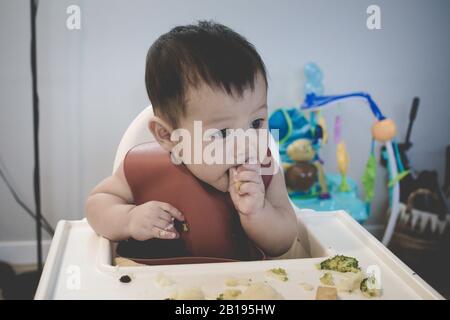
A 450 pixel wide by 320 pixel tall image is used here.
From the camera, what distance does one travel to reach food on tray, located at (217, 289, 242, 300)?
58 centimetres

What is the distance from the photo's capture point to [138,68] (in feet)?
3.24

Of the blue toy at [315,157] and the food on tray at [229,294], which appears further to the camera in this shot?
the blue toy at [315,157]

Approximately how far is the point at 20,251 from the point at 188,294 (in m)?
1.02

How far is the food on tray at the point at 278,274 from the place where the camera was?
0.63m

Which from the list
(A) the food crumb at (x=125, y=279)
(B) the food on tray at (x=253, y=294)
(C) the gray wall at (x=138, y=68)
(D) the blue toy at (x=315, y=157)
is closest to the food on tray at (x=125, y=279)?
(A) the food crumb at (x=125, y=279)

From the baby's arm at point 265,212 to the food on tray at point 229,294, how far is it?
0.15 m

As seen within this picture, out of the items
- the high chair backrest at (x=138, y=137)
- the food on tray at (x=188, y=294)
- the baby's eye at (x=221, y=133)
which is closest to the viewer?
the food on tray at (x=188, y=294)

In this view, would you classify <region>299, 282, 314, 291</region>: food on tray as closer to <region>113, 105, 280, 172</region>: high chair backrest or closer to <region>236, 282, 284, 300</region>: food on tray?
<region>236, 282, 284, 300</region>: food on tray

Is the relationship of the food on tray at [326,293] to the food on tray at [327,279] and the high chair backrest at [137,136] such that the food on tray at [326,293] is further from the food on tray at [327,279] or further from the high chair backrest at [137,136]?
the high chair backrest at [137,136]

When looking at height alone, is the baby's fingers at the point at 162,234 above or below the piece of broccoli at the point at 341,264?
above

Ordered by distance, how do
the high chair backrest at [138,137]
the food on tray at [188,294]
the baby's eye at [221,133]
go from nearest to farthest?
the food on tray at [188,294] → the baby's eye at [221,133] → the high chair backrest at [138,137]

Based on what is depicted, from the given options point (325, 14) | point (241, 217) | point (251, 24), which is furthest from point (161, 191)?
point (325, 14)

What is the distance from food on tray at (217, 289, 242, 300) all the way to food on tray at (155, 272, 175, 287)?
2.8 inches

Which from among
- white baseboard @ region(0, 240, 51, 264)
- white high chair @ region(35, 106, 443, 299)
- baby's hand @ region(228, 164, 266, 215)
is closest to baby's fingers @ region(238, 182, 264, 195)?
baby's hand @ region(228, 164, 266, 215)
